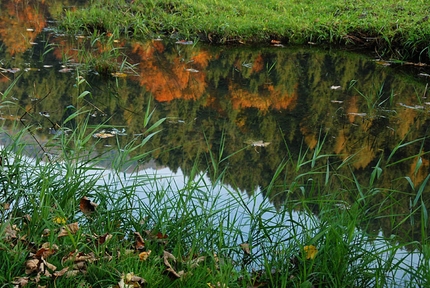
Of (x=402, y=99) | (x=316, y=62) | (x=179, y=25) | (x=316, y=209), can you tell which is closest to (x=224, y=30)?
(x=179, y=25)

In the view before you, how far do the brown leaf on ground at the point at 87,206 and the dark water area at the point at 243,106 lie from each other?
A: 0.49 meters

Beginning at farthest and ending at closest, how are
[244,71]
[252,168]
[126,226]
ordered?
[244,71]
[252,168]
[126,226]

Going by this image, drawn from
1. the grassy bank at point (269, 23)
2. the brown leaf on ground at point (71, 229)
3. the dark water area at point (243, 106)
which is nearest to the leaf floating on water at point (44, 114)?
the dark water area at point (243, 106)

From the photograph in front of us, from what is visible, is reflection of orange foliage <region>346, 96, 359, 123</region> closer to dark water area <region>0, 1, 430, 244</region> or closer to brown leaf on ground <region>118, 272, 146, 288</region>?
dark water area <region>0, 1, 430, 244</region>

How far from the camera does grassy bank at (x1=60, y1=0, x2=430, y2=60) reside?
879 cm

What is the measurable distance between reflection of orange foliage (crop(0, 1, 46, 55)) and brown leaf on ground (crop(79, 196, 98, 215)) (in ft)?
15.4

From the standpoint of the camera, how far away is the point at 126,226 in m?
3.22

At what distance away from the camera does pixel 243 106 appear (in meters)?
6.12

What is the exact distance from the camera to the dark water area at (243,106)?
14.7 ft

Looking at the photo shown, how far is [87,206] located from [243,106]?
3.05 metres

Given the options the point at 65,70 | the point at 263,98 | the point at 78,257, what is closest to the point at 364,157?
the point at 263,98

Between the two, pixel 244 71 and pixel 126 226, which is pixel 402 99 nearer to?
pixel 244 71

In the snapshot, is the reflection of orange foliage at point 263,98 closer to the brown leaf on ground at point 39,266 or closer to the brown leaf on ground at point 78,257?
the brown leaf on ground at point 78,257

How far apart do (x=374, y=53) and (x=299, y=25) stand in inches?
48.8
